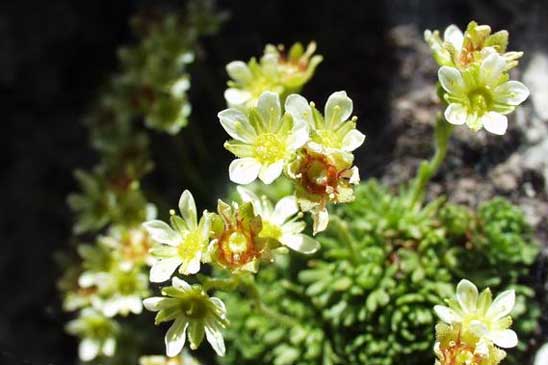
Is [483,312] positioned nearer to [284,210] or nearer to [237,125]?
[284,210]

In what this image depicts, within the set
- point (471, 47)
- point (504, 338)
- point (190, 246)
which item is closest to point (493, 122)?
point (471, 47)

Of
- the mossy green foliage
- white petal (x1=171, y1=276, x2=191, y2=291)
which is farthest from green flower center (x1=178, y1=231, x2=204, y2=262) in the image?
the mossy green foliage

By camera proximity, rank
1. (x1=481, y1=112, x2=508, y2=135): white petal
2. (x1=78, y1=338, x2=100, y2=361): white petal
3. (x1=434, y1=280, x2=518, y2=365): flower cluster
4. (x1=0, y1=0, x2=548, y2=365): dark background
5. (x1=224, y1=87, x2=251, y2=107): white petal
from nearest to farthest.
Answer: (x1=434, y1=280, x2=518, y2=365): flower cluster → (x1=481, y1=112, x2=508, y2=135): white petal → (x1=224, y1=87, x2=251, y2=107): white petal → (x1=78, y1=338, x2=100, y2=361): white petal → (x1=0, y1=0, x2=548, y2=365): dark background

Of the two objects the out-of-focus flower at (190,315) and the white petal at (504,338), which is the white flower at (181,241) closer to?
the out-of-focus flower at (190,315)

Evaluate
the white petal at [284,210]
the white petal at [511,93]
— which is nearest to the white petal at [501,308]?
the white petal at [511,93]

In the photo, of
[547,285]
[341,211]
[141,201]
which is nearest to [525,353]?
[547,285]

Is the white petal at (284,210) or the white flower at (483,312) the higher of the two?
the white petal at (284,210)

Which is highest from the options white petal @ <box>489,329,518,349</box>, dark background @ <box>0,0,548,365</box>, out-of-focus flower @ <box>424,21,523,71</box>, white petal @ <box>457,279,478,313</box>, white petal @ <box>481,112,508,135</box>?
dark background @ <box>0,0,548,365</box>

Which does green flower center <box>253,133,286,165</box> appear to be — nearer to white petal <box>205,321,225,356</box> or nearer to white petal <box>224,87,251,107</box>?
white petal <box>224,87,251,107</box>
